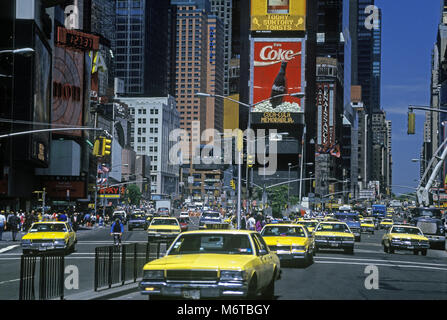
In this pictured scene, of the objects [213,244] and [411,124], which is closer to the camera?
[213,244]

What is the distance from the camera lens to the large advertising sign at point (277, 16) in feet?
540

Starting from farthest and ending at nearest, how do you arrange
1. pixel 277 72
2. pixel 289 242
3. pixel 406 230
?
pixel 277 72 < pixel 406 230 < pixel 289 242

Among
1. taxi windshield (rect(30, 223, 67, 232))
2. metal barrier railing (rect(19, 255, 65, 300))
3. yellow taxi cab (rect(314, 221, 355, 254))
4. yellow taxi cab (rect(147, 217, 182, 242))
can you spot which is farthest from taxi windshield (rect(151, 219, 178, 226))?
metal barrier railing (rect(19, 255, 65, 300))

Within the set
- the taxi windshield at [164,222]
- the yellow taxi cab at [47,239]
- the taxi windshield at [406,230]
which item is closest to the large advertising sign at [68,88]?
the taxi windshield at [164,222]

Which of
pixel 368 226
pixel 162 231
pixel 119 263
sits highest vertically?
pixel 119 263

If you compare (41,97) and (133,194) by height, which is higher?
(41,97)

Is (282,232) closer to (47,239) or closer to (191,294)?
(47,239)

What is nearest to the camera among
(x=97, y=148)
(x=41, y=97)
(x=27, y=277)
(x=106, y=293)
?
(x=27, y=277)

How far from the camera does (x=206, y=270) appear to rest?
42.0 feet

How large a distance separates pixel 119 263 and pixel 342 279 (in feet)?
22.1

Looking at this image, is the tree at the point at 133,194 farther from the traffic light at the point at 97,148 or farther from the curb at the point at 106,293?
the curb at the point at 106,293

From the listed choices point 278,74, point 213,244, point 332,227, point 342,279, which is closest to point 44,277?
point 213,244

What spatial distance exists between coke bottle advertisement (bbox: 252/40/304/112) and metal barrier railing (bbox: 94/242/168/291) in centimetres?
14408
